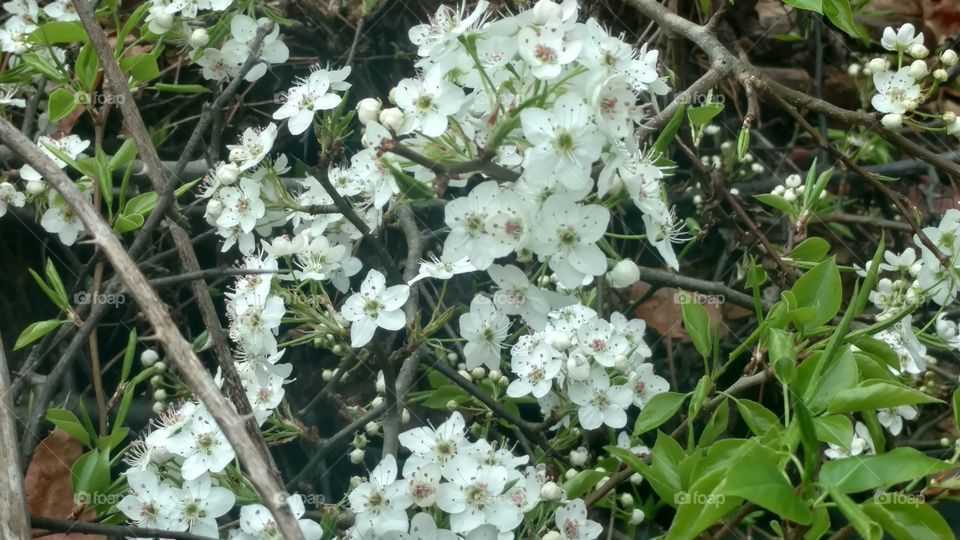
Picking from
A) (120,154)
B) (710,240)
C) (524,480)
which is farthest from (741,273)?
(120,154)

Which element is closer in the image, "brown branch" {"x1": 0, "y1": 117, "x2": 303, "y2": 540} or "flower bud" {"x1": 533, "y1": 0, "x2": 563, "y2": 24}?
"brown branch" {"x1": 0, "y1": 117, "x2": 303, "y2": 540}

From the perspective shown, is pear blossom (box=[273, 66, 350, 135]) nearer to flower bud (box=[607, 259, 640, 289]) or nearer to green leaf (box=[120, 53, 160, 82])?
green leaf (box=[120, 53, 160, 82])

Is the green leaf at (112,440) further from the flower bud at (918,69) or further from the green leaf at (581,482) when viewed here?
the flower bud at (918,69)

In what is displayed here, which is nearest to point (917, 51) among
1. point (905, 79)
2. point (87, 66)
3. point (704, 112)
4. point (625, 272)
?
point (905, 79)

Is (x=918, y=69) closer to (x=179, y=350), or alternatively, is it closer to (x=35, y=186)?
(x=179, y=350)

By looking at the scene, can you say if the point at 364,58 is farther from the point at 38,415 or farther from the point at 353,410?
the point at 38,415

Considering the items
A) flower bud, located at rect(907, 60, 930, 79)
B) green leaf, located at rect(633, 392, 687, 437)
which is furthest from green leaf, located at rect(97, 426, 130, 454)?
flower bud, located at rect(907, 60, 930, 79)
